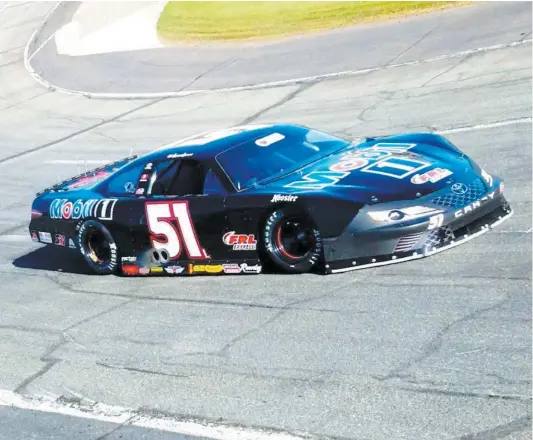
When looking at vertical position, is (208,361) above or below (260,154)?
below

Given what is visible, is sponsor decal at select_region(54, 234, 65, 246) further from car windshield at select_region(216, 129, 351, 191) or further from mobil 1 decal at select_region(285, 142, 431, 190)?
mobil 1 decal at select_region(285, 142, 431, 190)

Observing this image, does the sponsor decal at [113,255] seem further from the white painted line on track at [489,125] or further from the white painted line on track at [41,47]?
the white painted line on track at [41,47]

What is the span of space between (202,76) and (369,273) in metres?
14.2

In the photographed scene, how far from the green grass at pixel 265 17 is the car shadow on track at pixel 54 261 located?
13.0m

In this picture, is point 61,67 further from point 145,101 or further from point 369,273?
point 369,273

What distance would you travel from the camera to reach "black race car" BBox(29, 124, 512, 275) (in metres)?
8.47

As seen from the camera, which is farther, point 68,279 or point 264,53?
point 264,53

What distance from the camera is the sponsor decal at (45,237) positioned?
35.6 feet

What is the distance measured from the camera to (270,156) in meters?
9.49

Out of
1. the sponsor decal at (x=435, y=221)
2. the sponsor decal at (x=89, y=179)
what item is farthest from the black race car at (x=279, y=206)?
the sponsor decal at (x=89, y=179)

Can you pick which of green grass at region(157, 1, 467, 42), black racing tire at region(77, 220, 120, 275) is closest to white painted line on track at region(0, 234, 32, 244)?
black racing tire at region(77, 220, 120, 275)

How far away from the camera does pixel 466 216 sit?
859cm

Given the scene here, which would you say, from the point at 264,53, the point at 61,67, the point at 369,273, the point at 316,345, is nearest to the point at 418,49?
the point at 264,53

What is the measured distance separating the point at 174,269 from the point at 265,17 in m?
16.2
